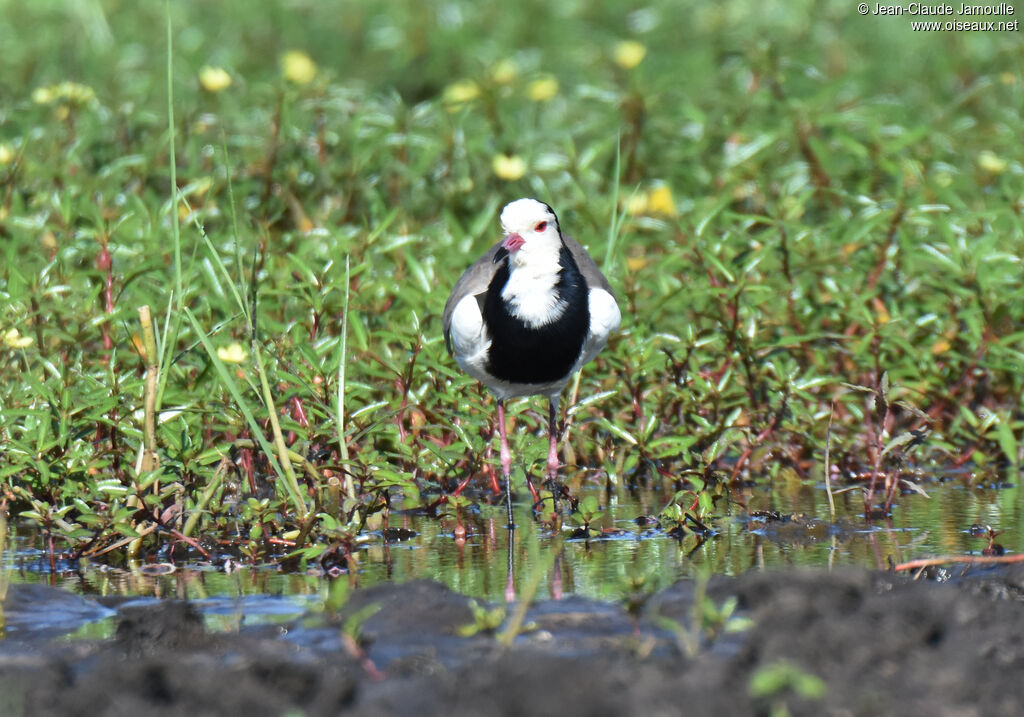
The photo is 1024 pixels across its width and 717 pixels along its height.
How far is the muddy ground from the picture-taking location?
2553 millimetres

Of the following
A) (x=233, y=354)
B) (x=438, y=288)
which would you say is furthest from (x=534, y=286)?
(x=233, y=354)

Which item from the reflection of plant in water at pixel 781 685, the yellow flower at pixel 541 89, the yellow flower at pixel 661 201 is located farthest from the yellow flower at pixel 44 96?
the reflection of plant in water at pixel 781 685

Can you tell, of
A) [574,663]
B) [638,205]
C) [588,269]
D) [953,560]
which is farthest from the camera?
[638,205]

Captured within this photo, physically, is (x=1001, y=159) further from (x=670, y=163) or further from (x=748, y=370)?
(x=748, y=370)

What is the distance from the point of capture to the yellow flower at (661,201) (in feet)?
23.9

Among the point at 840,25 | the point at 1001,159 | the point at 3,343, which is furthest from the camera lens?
the point at 840,25

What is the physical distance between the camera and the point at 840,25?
11.9m

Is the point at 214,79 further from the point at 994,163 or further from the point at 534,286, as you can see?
the point at 994,163

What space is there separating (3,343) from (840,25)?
857 centimetres

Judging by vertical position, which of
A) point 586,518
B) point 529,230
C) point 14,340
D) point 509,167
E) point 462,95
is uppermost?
point 462,95

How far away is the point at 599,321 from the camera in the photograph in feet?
16.4

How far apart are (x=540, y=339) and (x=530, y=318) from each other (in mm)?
91

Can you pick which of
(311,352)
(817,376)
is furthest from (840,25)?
(311,352)

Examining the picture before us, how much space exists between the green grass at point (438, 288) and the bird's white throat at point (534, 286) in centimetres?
42
